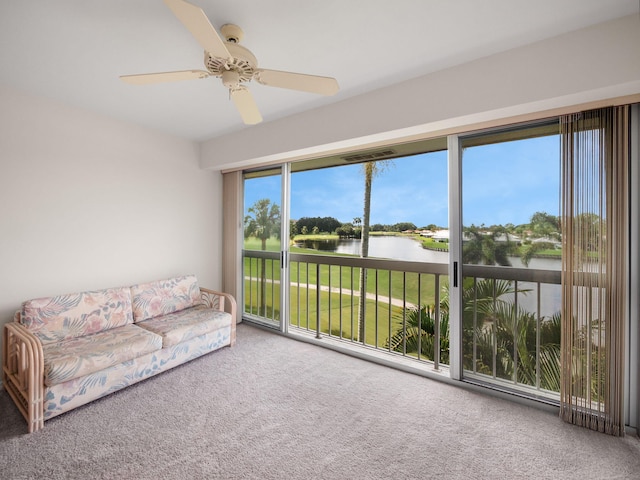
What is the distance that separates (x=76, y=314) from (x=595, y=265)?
4.00 meters

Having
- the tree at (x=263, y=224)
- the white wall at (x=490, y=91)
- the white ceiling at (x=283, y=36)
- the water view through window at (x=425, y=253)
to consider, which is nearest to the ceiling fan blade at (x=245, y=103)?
the white ceiling at (x=283, y=36)

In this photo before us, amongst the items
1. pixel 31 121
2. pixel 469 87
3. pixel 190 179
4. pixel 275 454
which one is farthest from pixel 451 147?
pixel 31 121

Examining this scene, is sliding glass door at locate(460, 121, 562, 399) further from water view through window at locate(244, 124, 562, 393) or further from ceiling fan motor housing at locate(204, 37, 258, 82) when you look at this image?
ceiling fan motor housing at locate(204, 37, 258, 82)

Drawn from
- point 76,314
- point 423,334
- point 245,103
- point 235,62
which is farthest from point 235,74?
point 423,334

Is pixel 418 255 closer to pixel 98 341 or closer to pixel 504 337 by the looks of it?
pixel 504 337

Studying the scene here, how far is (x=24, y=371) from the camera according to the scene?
2.06 meters

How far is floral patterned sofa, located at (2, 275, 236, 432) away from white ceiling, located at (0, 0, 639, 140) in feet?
6.08

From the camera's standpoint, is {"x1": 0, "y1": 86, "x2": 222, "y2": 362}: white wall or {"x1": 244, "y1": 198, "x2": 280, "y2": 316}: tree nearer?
{"x1": 0, "y1": 86, "x2": 222, "y2": 362}: white wall

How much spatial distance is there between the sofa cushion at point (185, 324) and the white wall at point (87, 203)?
675 millimetres

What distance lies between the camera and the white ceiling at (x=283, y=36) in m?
1.55

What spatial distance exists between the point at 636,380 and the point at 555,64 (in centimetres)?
205

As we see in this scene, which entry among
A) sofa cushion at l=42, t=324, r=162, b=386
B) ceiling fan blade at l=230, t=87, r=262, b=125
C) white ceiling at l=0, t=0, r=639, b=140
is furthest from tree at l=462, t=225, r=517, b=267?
sofa cushion at l=42, t=324, r=162, b=386

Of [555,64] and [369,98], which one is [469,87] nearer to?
[555,64]

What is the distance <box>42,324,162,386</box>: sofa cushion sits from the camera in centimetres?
200
